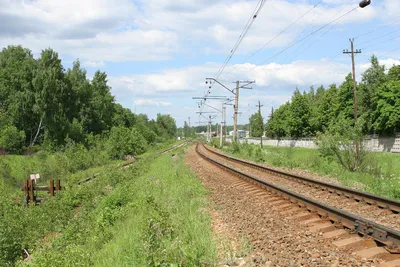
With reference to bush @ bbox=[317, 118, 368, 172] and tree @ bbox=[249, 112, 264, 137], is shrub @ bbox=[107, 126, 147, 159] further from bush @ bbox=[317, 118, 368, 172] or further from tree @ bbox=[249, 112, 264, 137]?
tree @ bbox=[249, 112, 264, 137]

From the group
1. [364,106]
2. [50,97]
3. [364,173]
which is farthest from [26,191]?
[364,106]

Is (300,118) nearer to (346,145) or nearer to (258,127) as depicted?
(258,127)

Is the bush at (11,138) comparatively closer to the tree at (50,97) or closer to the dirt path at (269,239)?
the tree at (50,97)

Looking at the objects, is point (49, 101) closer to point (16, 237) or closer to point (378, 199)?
point (16, 237)

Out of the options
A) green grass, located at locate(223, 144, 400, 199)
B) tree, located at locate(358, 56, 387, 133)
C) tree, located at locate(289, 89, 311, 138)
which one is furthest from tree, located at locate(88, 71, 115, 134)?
green grass, located at locate(223, 144, 400, 199)

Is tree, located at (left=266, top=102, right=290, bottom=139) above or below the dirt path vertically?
above

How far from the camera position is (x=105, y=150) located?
176 feet

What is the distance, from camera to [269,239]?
7.35m

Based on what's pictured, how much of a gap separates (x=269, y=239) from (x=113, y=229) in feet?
20.6

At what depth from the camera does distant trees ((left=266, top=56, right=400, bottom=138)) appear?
58400 mm

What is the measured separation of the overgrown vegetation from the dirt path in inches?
18.5

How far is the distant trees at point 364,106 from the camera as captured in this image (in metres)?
58.4

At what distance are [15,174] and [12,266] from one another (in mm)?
23923

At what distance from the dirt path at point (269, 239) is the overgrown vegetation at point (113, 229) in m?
0.47
